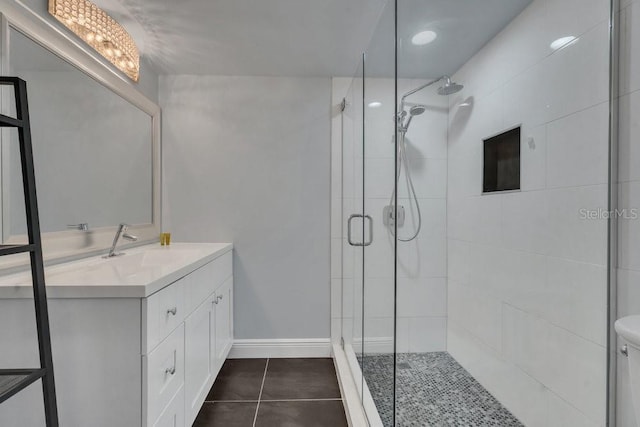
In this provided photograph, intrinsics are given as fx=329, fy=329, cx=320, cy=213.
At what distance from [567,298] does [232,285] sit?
6.84 ft

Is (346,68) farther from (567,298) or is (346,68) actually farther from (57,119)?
(567,298)

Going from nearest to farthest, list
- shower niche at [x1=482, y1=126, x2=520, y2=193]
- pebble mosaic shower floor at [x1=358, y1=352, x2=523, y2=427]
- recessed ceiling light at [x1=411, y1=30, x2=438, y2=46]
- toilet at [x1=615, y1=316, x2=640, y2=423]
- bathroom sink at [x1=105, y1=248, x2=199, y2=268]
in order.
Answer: toilet at [x1=615, y1=316, x2=640, y2=423] < shower niche at [x1=482, y1=126, x2=520, y2=193] < pebble mosaic shower floor at [x1=358, y1=352, x2=523, y2=427] < recessed ceiling light at [x1=411, y1=30, x2=438, y2=46] < bathroom sink at [x1=105, y1=248, x2=199, y2=268]

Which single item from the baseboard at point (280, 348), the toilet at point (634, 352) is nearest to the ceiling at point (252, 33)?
the toilet at point (634, 352)

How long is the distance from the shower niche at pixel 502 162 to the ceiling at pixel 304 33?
373mm

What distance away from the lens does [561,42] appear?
1031mm

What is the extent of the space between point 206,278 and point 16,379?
3.22ft

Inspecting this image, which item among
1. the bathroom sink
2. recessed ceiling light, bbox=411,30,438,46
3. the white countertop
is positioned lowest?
the bathroom sink

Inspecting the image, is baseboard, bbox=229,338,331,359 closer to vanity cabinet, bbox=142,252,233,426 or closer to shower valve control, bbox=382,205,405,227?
vanity cabinet, bbox=142,252,233,426

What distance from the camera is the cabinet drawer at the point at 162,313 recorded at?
111 centimetres

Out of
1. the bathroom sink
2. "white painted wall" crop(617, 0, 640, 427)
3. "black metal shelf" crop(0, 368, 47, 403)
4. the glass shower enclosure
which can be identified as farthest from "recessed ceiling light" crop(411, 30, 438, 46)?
"black metal shelf" crop(0, 368, 47, 403)

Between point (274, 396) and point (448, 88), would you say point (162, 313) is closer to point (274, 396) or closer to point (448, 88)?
point (274, 396)

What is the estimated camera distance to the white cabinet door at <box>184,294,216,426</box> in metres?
1.53

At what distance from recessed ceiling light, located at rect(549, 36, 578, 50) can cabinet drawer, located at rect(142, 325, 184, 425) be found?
167cm

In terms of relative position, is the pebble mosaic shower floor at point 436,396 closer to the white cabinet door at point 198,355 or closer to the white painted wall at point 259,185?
the white cabinet door at point 198,355
